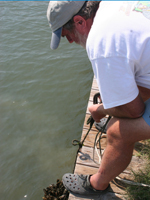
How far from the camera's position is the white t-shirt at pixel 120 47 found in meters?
1.28

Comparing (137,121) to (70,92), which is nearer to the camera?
(137,121)

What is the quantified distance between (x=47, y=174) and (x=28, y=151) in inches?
20.8

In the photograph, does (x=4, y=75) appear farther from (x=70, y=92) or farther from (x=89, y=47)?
(x=89, y=47)

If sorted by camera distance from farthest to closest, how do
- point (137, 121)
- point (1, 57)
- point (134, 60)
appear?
1. point (1, 57)
2. point (137, 121)
3. point (134, 60)

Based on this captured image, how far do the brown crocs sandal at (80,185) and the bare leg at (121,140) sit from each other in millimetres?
328

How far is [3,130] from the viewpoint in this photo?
374 centimetres

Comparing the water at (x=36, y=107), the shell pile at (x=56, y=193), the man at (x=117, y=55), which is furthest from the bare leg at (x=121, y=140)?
the water at (x=36, y=107)

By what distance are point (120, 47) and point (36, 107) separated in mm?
3120

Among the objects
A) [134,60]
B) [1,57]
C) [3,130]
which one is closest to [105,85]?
[134,60]

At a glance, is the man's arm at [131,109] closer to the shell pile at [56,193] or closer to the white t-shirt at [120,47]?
the white t-shirt at [120,47]

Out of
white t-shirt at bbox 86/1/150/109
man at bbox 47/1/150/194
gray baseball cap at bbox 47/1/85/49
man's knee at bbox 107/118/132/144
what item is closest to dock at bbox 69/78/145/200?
man at bbox 47/1/150/194

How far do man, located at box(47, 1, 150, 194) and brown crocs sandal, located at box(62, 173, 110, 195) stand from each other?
31cm

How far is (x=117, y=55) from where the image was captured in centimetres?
128

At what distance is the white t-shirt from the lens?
4.19 feet
